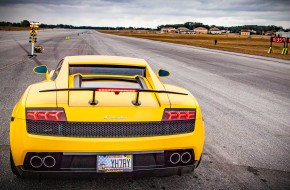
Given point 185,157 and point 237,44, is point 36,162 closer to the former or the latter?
point 185,157

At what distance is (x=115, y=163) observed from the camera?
9.15 ft

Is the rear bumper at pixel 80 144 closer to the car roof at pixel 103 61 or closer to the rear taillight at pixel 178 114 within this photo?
the rear taillight at pixel 178 114

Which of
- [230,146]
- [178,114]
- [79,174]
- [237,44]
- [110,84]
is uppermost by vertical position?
[237,44]

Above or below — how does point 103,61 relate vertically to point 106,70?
above

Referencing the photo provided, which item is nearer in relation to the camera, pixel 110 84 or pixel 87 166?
pixel 87 166

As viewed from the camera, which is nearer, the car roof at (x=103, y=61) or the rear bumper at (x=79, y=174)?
the rear bumper at (x=79, y=174)

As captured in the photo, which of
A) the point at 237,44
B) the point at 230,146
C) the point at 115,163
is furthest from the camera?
the point at 237,44

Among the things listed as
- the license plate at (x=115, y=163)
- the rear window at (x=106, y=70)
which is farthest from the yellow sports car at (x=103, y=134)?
the rear window at (x=106, y=70)

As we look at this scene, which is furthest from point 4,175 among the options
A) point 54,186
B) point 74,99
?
point 74,99

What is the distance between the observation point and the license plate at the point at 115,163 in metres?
2.75

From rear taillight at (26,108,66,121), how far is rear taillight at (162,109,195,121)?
0.94 m

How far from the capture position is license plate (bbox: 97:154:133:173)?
9.04 feet

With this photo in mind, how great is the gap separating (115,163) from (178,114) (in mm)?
756

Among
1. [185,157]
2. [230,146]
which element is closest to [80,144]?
[185,157]
